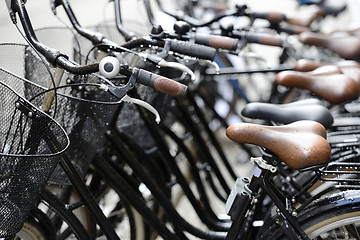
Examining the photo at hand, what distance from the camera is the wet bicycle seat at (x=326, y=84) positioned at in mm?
2572

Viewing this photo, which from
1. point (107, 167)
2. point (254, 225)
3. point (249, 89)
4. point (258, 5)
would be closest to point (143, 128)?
point (107, 167)

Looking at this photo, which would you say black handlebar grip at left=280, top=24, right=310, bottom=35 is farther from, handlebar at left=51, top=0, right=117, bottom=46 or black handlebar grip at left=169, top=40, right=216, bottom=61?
handlebar at left=51, top=0, right=117, bottom=46

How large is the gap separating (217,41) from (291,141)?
0.62 m

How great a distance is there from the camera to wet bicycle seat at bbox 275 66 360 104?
257 cm

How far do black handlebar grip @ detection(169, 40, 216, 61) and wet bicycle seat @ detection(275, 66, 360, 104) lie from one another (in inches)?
30.2

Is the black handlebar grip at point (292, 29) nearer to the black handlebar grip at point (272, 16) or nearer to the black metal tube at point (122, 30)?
the black handlebar grip at point (272, 16)

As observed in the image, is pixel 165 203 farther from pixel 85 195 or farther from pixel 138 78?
pixel 138 78

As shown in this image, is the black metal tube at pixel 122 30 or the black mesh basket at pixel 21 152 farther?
the black metal tube at pixel 122 30

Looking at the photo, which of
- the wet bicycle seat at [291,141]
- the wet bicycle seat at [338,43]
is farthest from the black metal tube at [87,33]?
the wet bicycle seat at [338,43]

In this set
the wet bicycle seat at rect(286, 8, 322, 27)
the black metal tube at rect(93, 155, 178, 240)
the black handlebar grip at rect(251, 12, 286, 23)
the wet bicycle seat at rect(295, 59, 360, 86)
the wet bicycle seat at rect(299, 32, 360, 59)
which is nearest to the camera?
the black metal tube at rect(93, 155, 178, 240)

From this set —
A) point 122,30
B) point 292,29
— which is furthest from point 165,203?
point 292,29

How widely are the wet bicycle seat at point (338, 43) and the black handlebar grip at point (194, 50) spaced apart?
1.77m

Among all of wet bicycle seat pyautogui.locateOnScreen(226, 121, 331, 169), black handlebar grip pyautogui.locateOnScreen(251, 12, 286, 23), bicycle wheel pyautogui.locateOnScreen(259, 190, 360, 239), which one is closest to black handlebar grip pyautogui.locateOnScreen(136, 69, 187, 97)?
wet bicycle seat pyautogui.locateOnScreen(226, 121, 331, 169)

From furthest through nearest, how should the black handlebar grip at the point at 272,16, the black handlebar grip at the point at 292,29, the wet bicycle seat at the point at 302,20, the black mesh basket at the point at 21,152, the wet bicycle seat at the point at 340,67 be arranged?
the wet bicycle seat at the point at 302,20
the black handlebar grip at the point at 292,29
the black handlebar grip at the point at 272,16
the wet bicycle seat at the point at 340,67
the black mesh basket at the point at 21,152
